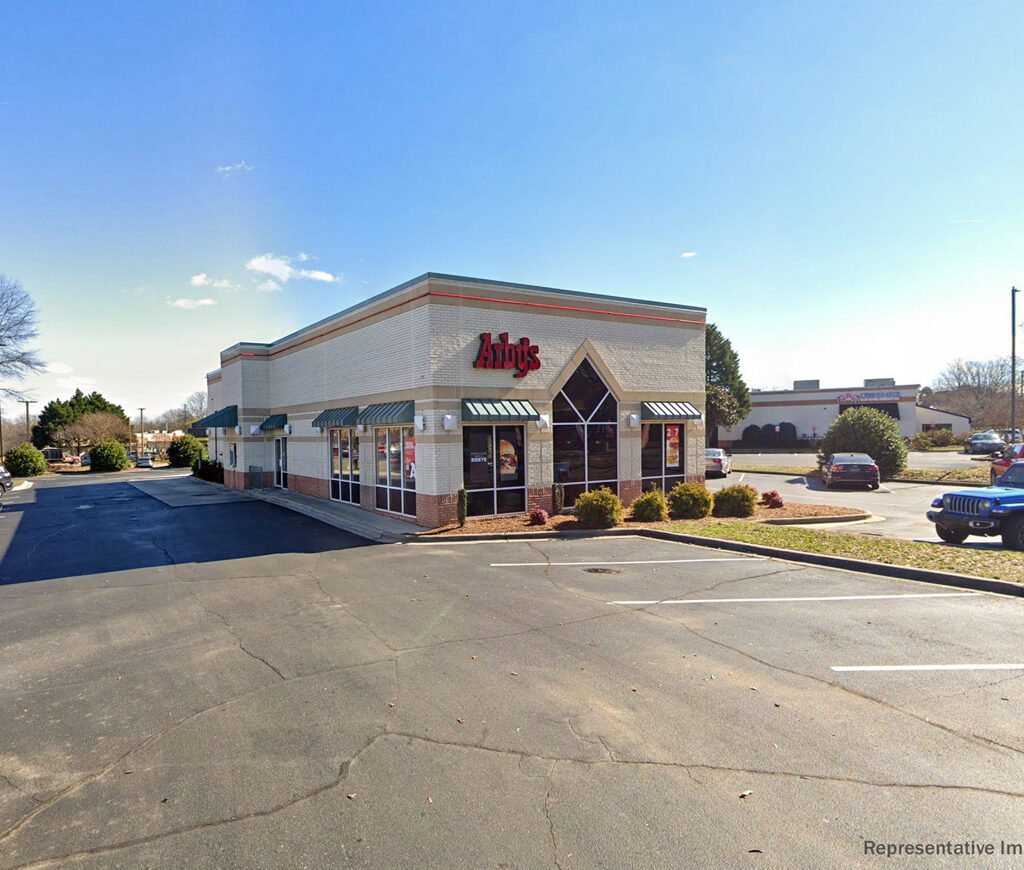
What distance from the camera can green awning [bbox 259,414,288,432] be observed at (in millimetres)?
26547

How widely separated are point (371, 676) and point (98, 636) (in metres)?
4.14

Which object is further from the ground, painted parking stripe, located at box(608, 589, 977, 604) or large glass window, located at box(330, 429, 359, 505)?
large glass window, located at box(330, 429, 359, 505)

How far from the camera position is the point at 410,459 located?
17.3 m

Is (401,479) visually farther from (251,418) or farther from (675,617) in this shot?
(251,418)

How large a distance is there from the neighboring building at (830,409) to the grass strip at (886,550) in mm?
46475

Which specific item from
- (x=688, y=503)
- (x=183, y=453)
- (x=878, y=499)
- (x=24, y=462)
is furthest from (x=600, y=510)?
(x=24, y=462)

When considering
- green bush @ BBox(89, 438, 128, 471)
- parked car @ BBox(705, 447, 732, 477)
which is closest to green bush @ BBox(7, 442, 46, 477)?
green bush @ BBox(89, 438, 128, 471)

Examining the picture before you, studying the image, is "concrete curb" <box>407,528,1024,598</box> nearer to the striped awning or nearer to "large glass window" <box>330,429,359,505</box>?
the striped awning

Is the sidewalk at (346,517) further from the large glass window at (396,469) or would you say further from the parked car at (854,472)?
the parked car at (854,472)

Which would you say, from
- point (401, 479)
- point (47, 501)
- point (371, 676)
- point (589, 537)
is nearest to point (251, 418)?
point (47, 501)

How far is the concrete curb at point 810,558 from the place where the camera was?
9.30 meters

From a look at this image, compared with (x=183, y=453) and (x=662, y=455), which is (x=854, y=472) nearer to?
(x=662, y=455)

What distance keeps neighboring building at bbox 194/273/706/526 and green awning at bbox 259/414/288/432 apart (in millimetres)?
3404

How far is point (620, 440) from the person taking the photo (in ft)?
63.2
